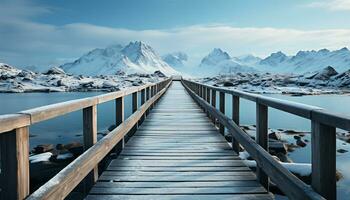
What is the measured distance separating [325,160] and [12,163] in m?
2.22

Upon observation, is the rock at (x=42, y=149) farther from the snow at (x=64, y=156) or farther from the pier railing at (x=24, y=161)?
the pier railing at (x=24, y=161)

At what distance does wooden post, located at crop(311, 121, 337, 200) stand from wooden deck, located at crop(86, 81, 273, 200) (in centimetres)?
138

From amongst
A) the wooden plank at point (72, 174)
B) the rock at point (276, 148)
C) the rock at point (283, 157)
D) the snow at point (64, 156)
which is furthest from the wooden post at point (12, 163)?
the rock at point (276, 148)

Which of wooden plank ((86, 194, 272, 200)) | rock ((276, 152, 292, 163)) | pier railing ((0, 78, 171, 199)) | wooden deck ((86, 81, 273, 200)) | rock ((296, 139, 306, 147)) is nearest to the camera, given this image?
pier railing ((0, 78, 171, 199))

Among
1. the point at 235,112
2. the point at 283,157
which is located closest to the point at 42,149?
the point at 283,157

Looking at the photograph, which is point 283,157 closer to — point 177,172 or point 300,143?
point 300,143

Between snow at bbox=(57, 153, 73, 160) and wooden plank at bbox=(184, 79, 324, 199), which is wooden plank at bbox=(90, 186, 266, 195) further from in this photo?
snow at bbox=(57, 153, 73, 160)

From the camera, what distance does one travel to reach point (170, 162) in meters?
5.62

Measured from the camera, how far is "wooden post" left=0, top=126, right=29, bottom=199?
93.7 inches

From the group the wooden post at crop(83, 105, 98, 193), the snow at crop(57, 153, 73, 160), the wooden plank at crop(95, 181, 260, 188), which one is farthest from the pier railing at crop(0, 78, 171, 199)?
the snow at crop(57, 153, 73, 160)

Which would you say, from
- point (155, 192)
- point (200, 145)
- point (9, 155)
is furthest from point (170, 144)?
point (9, 155)

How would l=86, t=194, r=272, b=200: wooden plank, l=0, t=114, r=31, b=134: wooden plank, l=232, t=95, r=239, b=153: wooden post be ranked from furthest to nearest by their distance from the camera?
l=232, t=95, r=239, b=153: wooden post → l=86, t=194, r=272, b=200: wooden plank → l=0, t=114, r=31, b=134: wooden plank

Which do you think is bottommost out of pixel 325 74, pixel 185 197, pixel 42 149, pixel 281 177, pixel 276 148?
pixel 42 149

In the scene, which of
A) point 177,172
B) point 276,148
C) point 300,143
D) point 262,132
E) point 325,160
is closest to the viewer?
point 325,160
